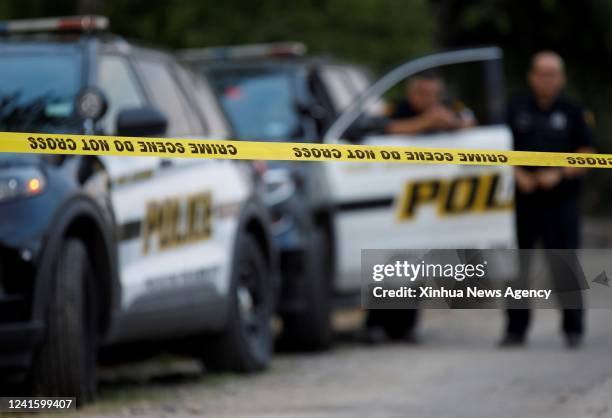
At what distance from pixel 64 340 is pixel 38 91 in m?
1.50

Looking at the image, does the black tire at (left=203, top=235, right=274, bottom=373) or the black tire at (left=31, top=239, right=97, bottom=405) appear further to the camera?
the black tire at (left=203, top=235, right=274, bottom=373)

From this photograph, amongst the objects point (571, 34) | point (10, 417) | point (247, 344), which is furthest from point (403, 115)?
point (571, 34)

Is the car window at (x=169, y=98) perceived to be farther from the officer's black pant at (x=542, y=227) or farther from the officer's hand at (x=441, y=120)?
the officer's black pant at (x=542, y=227)

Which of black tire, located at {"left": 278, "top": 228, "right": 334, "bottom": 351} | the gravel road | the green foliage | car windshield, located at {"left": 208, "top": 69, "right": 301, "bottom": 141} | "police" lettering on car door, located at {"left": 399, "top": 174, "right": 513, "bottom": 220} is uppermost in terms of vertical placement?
the green foliage

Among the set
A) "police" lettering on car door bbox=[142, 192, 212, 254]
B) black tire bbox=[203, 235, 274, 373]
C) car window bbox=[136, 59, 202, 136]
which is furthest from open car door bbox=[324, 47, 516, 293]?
"police" lettering on car door bbox=[142, 192, 212, 254]

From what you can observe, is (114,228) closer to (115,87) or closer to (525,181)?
(115,87)

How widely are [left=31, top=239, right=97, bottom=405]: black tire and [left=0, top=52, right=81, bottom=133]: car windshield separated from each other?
0.84 meters

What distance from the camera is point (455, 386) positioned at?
30.7 feet

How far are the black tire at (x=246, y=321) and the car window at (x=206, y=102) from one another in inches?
26.4

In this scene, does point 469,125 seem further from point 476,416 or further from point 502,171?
point 476,416

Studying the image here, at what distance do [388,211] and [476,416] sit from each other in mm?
4583

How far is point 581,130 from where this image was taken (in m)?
12.2

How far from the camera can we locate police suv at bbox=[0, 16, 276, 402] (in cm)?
777

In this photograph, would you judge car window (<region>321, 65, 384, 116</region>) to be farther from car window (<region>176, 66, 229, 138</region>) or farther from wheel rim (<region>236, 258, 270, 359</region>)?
wheel rim (<region>236, 258, 270, 359</region>)
